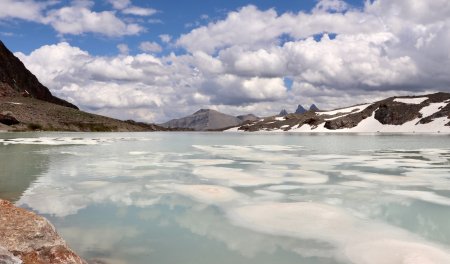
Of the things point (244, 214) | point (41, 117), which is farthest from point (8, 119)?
point (244, 214)

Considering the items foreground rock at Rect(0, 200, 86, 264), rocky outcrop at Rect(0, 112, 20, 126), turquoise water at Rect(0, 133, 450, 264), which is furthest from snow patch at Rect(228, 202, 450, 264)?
rocky outcrop at Rect(0, 112, 20, 126)

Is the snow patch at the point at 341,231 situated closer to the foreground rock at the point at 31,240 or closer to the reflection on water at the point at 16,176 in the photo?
the foreground rock at the point at 31,240

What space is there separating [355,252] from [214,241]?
12.1 ft

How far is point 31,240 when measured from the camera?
7.17 meters

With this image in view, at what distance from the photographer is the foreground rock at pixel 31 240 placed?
22.4 feet

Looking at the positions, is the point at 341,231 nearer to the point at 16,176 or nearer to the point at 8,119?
the point at 16,176

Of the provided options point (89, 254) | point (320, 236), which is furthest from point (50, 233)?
point (320, 236)

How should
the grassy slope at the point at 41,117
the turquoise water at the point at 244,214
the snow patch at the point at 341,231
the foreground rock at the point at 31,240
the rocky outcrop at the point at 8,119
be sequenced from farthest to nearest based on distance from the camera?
the grassy slope at the point at 41,117
the rocky outcrop at the point at 8,119
the turquoise water at the point at 244,214
the snow patch at the point at 341,231
the foreground rock at the point at 31,240

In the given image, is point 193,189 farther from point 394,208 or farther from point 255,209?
point 394,208

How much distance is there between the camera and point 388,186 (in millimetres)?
18641

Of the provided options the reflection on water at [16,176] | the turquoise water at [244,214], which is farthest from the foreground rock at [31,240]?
the reflection on water at [16,176]

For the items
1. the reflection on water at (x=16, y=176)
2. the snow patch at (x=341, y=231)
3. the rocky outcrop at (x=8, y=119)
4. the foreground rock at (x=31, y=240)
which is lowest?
the snow patch at (x=341, y=231)

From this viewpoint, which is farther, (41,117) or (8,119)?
(41,117)

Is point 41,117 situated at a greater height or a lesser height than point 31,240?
greater
